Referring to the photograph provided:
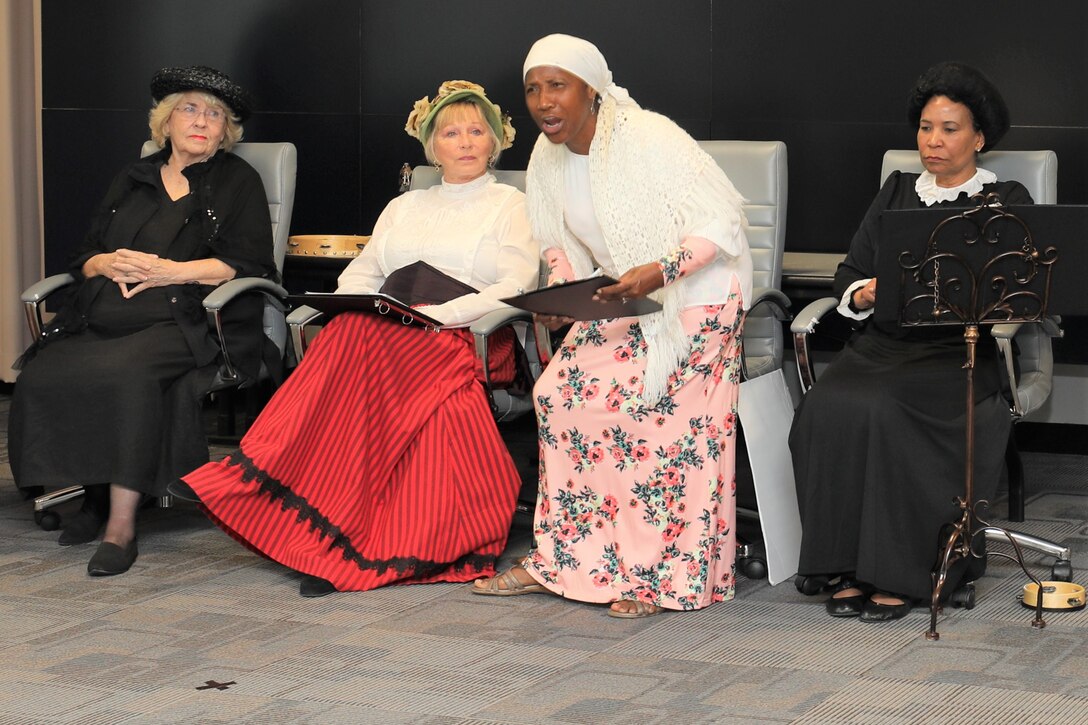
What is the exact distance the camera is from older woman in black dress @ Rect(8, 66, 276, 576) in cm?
421

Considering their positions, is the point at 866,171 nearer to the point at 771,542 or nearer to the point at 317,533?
the point at 771,542

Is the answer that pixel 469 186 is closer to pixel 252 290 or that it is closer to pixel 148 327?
pixel 252 290

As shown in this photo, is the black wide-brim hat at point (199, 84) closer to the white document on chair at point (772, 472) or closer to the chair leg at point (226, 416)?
the chair leg at point (226, 416)

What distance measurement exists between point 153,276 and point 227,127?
2.02 ft

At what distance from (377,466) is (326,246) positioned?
1.29m

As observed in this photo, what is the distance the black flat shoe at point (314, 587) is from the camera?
382 cm

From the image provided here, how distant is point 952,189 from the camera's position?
4008mm

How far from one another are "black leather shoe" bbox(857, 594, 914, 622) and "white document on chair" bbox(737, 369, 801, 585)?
0.30 meters

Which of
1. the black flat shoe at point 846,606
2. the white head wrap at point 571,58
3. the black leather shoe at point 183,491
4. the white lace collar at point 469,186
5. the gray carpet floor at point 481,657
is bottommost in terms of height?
the gray carpet floor at point 481,657

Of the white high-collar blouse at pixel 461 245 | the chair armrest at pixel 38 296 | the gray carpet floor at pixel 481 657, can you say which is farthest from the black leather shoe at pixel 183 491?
the chair armrest at pixel 38 296

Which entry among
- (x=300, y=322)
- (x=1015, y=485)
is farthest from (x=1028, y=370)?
(x=300, y=322)

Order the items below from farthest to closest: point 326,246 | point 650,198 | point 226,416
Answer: point 226,416 → point 326,246 → point 650,198

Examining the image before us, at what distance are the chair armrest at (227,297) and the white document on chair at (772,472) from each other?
149cm

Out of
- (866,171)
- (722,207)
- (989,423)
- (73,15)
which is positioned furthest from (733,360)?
(73,15)
